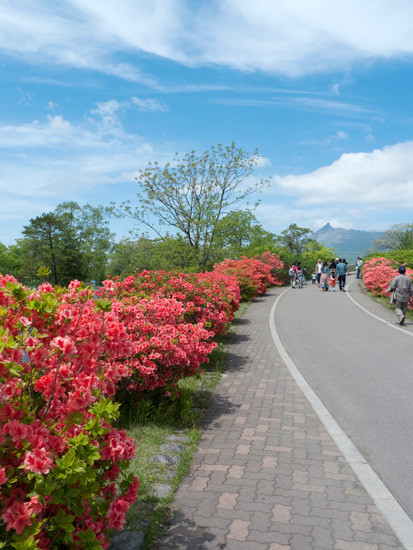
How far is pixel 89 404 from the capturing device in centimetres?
283

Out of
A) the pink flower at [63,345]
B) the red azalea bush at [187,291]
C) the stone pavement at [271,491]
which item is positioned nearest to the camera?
the pink flower at [63,345]

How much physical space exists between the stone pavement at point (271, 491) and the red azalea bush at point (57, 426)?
3.07 ft

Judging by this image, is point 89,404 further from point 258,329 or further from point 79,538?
point 258,329

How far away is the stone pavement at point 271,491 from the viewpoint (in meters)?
3.40

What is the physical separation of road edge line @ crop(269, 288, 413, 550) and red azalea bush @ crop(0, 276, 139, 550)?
2065mm

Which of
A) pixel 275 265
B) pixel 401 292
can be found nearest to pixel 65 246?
pixel 275 265

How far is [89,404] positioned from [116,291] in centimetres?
604

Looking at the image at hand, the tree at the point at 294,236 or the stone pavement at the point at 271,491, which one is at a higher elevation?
the tree at the point at 294,236

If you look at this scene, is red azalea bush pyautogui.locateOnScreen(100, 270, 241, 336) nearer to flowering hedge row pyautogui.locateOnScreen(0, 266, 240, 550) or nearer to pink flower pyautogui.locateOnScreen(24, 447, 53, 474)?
flowering hedge row pyautogui.locateOnScreen(0, 266, 240, 550)

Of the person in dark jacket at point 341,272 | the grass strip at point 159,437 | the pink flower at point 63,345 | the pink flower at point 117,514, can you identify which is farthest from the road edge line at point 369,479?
the person in dark jacket at point 341,272

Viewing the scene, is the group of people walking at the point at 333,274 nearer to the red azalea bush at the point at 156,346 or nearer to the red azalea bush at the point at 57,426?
the red azalea bush at the point at 156,346

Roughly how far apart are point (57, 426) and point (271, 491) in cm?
221

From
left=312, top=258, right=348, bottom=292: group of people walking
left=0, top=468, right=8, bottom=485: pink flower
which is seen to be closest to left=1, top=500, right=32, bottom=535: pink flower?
left=0, top=468, right=8, bottom=485: pink flower

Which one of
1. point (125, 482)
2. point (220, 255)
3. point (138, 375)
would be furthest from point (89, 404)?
point (220, 255)
